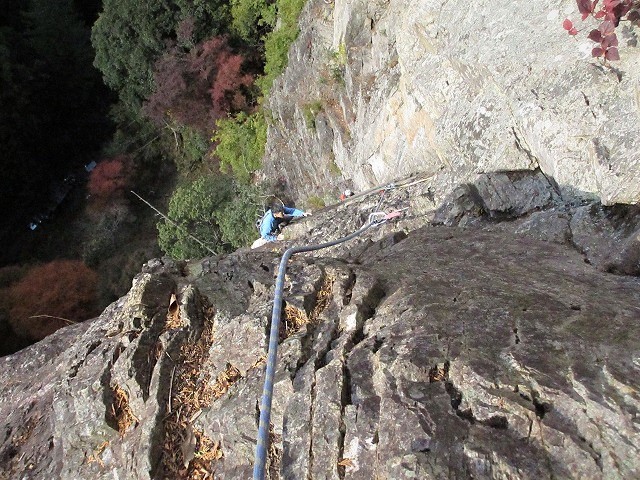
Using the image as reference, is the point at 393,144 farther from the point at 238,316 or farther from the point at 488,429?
the point at 488,429

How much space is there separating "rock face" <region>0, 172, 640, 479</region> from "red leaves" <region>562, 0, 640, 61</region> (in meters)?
1.65

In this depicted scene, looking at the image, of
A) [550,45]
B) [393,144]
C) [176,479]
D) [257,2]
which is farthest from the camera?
[257,2]

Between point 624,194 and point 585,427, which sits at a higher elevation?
point 624,194

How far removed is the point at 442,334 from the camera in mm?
3965

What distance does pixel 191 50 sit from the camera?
60.3ft

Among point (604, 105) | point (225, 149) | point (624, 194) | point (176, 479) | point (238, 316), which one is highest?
point (225, 149)

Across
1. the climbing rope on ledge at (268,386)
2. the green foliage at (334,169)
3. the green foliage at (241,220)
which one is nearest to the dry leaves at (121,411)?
the climbing rope on ledge at (268,386)

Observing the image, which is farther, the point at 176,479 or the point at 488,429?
the point at 176,479

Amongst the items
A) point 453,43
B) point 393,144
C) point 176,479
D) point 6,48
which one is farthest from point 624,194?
point 6,48

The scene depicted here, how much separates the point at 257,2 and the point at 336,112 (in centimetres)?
655

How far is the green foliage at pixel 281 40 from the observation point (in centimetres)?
1621

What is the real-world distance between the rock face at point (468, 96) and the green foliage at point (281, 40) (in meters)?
1.40

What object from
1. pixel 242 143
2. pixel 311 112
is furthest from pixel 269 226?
pixel 242 143

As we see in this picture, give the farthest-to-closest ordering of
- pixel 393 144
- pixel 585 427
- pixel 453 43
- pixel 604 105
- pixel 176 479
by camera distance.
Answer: pixel 393 144, pixel 453 43, pixel 604 105, pixel 176 479, pixel 585 427
